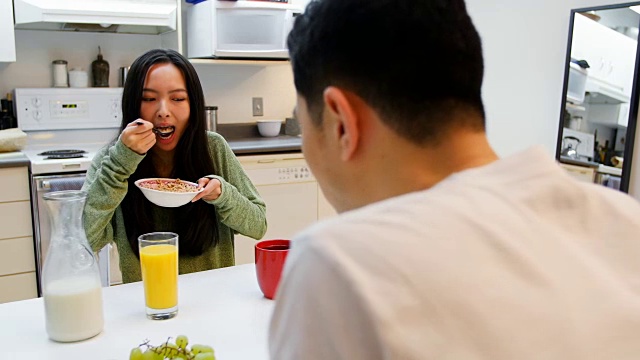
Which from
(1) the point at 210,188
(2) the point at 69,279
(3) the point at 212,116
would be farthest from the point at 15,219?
(2) the point at 69,279

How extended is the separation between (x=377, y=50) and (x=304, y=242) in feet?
0.78

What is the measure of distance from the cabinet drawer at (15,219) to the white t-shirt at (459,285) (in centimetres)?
265

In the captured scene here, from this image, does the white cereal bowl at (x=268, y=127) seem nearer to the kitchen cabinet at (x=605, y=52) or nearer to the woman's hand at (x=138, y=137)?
the kitchen cabinet at (x=605, y=52)

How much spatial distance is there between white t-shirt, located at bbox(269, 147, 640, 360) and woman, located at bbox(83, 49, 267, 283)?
1111 millimetres

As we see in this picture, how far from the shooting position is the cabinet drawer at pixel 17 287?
114 inches

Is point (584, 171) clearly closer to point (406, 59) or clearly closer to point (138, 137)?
point (138, 137)

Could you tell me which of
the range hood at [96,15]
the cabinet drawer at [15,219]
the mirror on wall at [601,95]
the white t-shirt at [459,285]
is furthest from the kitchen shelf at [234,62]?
the white t-shirt at [459,285]

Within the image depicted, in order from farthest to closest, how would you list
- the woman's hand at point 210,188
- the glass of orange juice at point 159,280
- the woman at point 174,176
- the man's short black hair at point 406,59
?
the woman at point 174,176
the woman's hand at point 210,188
the glass of orange juice at point 159,280
the man's short black hair at point 406,59

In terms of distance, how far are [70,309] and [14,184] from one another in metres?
1.95

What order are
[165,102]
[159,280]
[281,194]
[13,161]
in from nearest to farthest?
[159,280] < [165,102] < [13,161] < [281,194]

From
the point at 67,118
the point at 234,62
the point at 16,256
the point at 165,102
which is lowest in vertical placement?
the point at 16,256

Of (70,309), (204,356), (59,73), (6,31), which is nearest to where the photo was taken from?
(204,356)

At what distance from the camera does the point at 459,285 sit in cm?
50

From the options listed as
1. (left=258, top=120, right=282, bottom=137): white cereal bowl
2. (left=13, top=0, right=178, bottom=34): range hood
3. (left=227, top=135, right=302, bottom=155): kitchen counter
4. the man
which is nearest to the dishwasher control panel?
(left=227, top=135, right=302, bottom=155): kitchen counter
